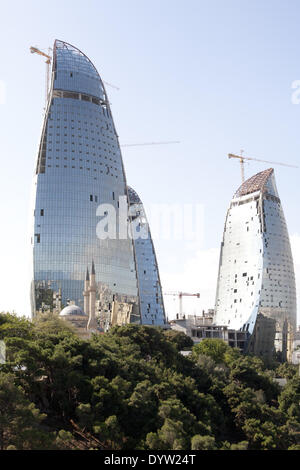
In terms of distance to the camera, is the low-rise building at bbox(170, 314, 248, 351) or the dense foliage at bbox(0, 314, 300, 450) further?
the low-rise building at bbox(170, 314, 248, 351)

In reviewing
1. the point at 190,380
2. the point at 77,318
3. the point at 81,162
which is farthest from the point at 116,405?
the point at 81,162

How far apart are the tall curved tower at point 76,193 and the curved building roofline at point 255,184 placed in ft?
168

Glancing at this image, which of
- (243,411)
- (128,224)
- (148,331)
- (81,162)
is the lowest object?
(243,411)

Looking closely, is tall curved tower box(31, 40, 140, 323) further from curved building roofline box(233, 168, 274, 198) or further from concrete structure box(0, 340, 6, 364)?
concrete structure box(0, 340, 6, 364)

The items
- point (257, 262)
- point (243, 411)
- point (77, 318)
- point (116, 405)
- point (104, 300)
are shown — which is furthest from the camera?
point (257, 262)

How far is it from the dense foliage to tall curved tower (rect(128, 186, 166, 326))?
3850 inches

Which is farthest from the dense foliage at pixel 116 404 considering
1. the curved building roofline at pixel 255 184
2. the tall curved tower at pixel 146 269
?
the curved building roofline at pixel 255 184

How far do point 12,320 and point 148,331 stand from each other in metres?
16.4

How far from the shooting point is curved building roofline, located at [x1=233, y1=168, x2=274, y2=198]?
574 feet

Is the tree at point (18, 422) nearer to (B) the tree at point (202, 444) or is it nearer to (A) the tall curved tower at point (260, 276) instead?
(B) the tree at point (202, 444)

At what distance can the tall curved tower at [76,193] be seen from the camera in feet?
420

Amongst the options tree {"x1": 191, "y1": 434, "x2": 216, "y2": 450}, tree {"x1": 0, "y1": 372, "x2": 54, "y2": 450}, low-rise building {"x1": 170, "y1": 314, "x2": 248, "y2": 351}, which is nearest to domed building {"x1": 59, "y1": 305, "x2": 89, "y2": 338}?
low-rise building {"x1": 170, "y1": 314, "x2": 248, "y2": 351}

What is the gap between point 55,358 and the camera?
173 feet
